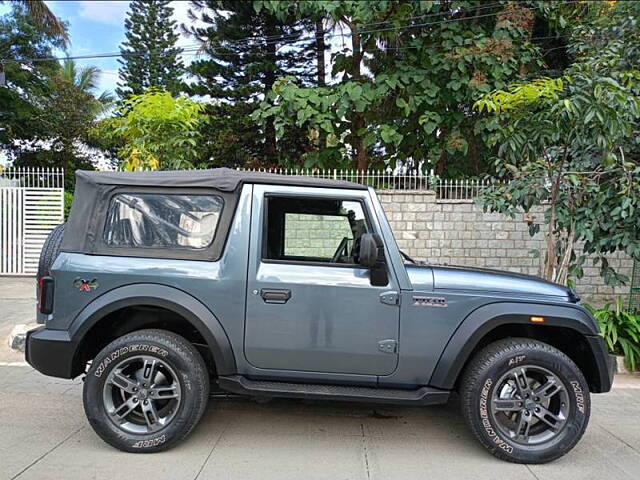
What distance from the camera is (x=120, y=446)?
362 centimetres

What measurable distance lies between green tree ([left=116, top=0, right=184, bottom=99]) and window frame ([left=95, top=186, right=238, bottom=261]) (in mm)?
26800

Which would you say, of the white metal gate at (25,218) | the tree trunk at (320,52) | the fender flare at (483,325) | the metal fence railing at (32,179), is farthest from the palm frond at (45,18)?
the fender flare at (483,325)

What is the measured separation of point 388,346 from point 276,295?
0.91 m

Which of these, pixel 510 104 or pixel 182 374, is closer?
pixel 182 374

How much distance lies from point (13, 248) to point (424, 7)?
10.8m

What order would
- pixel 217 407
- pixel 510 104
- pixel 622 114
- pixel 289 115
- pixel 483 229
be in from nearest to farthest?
pixel 217 407 < pixel 622 114 < pixel 510 104 < pixel 483 229 < pixel 289 115

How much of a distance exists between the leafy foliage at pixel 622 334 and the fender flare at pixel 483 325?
282 cm

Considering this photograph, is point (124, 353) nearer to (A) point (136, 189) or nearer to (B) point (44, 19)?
(A) point (136, 189)

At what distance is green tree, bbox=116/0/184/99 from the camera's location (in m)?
28.9

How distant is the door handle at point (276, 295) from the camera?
11.8 ft

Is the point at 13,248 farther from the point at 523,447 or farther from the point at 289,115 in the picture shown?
the point at 523,447

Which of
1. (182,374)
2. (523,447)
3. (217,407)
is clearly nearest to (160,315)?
(182,374)

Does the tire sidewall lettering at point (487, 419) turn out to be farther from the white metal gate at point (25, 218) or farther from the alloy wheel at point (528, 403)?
the white metal gate at point (25, 218)

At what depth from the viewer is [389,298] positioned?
11.8ft
